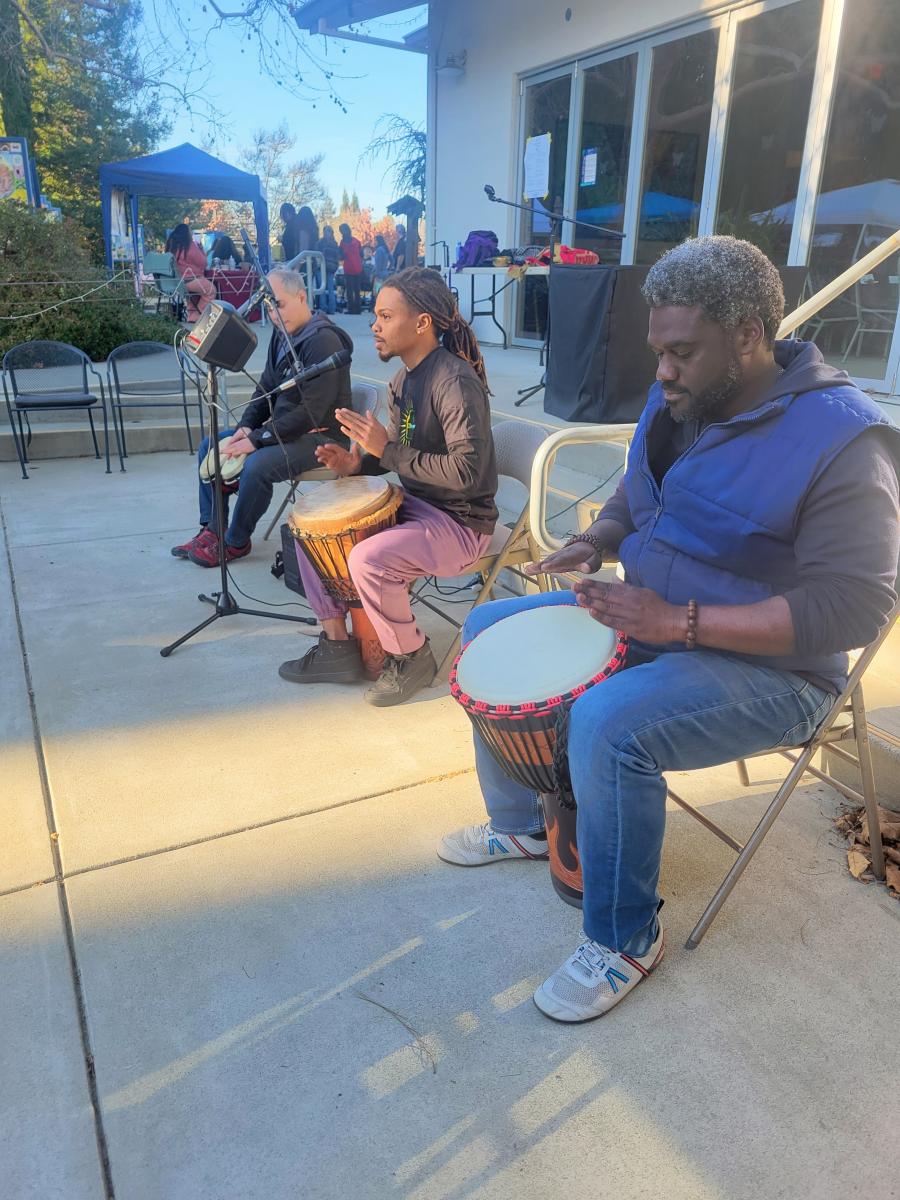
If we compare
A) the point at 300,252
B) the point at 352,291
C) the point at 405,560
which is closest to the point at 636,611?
the point at 405,560

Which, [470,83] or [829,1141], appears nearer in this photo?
[829,1141]

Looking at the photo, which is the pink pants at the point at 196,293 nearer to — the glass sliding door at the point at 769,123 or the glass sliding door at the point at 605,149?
the glass sliding door at the point at 605,149

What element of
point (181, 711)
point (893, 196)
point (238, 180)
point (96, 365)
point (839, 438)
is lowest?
point (181, 711)

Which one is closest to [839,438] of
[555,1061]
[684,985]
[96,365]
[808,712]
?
[808,712]

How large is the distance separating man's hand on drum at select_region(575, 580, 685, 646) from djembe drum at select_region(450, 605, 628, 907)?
0.57 ft

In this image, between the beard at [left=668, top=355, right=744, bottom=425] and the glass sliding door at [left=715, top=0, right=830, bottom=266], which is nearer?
the beard at [left=668, top=355, right=744, bottom=425]

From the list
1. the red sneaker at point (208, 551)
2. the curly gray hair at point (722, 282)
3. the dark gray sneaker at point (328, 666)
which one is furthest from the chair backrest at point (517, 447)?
the red sneaker at point (208, 551)

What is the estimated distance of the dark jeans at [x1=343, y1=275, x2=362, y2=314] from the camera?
14.9 metres

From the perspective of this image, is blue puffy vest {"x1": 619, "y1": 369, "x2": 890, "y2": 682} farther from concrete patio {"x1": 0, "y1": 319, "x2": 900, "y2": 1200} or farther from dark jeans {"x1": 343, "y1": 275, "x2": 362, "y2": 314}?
dark jeans {"x1": 343, "y1": 275, "x2": 362, "y2": 314}

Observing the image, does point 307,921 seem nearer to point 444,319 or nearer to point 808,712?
point 808,712

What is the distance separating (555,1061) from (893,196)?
6.02m

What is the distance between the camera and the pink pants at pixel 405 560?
8.93ft

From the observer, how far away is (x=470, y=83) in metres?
9.32

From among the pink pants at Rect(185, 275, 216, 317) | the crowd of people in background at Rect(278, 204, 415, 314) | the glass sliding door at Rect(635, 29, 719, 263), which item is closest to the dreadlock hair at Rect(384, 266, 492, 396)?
the glass sliding door at Rect(635, 29, 719, 263)
